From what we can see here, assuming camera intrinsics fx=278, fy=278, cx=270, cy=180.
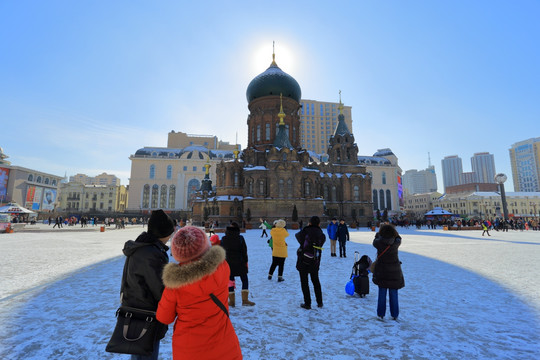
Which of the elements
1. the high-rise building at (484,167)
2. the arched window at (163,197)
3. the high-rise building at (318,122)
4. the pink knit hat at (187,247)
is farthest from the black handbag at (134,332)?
the high-rise building at (484,167)

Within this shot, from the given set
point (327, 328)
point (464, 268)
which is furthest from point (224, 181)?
point (327, 328)

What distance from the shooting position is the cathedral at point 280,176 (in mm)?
36344

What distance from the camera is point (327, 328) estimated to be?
14.6ft

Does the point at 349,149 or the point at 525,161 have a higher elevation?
the point at 525,161

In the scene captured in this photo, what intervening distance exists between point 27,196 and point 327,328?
268 feet

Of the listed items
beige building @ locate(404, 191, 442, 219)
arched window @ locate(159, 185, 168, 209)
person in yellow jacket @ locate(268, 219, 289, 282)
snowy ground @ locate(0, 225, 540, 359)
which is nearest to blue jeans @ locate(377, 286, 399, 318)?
snowy ground @ locate(0, 225, 540, 359)

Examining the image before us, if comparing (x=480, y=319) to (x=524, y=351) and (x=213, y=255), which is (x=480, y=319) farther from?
(x=213, y=255)

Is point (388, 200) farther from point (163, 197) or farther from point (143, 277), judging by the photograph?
point (143, 277)

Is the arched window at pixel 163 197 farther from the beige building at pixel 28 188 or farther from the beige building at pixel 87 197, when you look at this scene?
the beige building at pixel 28 188

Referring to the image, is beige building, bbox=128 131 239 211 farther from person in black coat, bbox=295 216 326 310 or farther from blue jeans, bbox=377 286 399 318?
blue jeans, bbox=377 286 399 318

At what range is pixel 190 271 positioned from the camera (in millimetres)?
2029

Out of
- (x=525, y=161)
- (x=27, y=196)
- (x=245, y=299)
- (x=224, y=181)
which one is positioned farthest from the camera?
(x=525, y=161)

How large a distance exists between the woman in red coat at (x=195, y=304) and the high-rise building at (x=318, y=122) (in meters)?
107

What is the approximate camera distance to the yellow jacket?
22.5 ft
